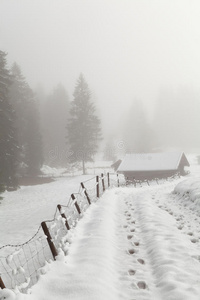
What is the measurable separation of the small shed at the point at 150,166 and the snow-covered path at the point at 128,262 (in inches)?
1003

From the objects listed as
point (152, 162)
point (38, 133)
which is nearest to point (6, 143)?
point (38, 133)

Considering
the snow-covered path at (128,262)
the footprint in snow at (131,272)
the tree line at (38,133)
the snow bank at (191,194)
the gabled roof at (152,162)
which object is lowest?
the footprint in snow at (131,272)

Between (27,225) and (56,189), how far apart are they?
14.2m

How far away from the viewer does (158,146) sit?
6850 centimetres

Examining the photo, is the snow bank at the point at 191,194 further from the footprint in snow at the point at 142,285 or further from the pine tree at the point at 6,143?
the pine tree at the point at 6,143

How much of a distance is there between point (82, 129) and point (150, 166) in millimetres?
13783

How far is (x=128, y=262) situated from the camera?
5.73 metres

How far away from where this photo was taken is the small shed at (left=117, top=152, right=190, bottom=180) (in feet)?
113

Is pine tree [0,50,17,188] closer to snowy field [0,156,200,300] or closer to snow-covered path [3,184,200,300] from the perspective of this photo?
snowy field [0,156,200,300]

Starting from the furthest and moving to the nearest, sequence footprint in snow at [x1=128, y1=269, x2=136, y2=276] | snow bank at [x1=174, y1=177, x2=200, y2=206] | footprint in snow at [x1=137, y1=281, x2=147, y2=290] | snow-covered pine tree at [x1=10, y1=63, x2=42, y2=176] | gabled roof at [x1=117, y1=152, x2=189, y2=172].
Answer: snow-covered pine tree at [x1=10, y1=63, x2=42, y2=176], gabled roof at [x1=117, y1=152, x2=189, y2=172], snow bank at [x1=174, y1=177, x2=200, y2=206], footprint in snow at [x1=128, y1=269, x2=136, y2=276], footprint in snow at [x1=137, y1=281, x2=147, y2=290]

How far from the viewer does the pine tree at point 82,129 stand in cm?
4153

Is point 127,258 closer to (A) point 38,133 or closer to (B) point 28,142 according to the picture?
(B) point 28,142

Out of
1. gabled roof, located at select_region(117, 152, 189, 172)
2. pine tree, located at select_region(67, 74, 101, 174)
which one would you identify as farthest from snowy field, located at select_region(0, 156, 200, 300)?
pine tree, located at select_region(67, 74, 101, 174)

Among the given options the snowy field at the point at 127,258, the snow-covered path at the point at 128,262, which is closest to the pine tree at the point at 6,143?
the snowy field at the point at 127,258
